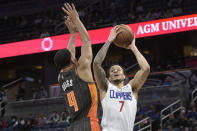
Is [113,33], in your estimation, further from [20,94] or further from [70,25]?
[20,94]

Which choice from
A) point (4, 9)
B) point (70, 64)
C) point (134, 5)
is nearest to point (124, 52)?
point (134, 5)

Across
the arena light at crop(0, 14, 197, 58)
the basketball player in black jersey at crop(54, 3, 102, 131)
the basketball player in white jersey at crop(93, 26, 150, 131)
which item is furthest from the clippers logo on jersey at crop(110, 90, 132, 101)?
the arena light at crop(0, 14, 197, 58)

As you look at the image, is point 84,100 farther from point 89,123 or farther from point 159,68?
point 159,68

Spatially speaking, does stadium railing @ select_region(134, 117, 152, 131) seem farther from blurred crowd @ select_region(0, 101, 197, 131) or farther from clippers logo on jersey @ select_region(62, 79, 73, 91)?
clippers logo on jersey @ select_region(62, 79, 73, 91)

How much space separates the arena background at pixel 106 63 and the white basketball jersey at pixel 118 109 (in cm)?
640

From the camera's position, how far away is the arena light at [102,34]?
46.9 ft

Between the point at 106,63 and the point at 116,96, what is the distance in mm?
14469

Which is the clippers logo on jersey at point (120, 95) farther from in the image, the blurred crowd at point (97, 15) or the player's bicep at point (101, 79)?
the blurred crowd at point (97, 15)

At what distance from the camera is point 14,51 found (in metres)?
16.8

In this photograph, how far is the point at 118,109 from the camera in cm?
406

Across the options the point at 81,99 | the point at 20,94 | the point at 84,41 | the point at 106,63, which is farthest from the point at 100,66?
the point at 106,63

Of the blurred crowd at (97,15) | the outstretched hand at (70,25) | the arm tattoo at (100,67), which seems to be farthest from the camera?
the blurred crowd at (97,15)

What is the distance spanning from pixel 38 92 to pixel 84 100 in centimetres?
1386

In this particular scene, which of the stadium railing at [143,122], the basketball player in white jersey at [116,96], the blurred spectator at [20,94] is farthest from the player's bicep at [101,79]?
the blurred spectator at [20,94]
